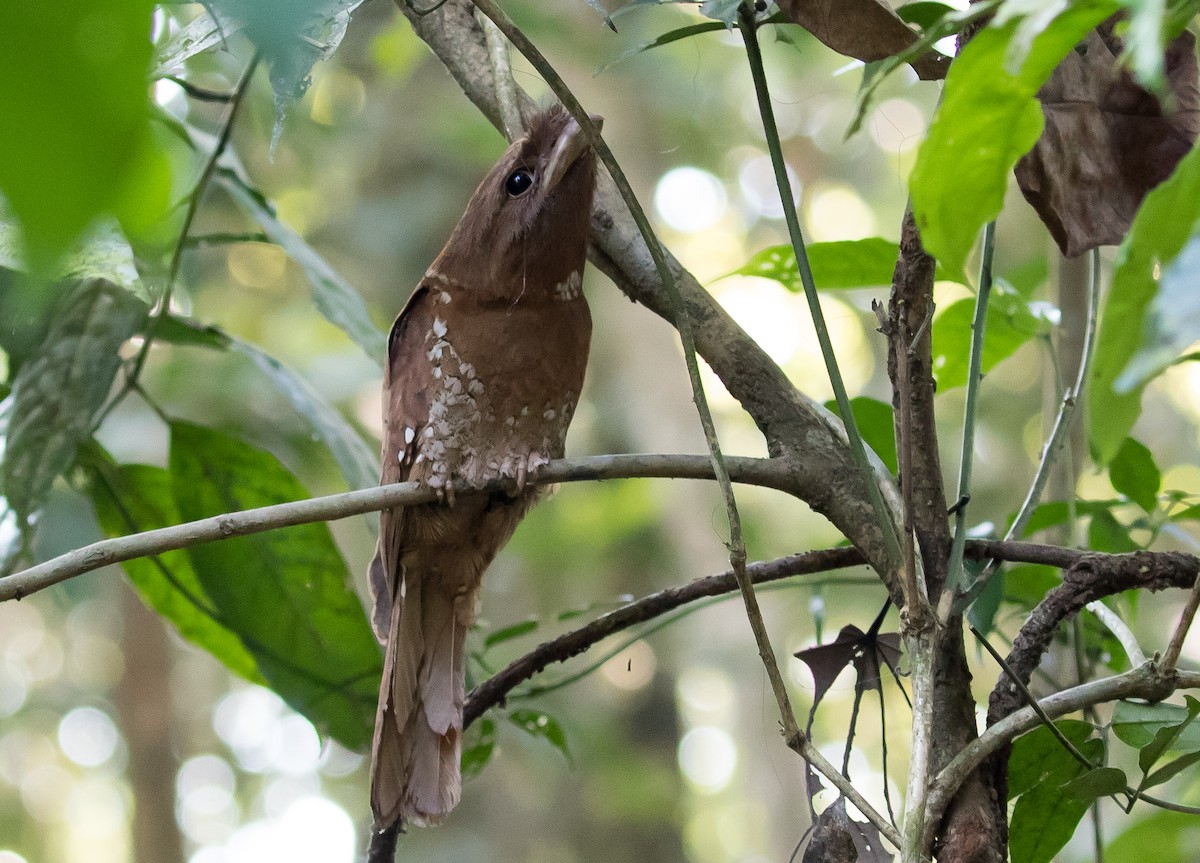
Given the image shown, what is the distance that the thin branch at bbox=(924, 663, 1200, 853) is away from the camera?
126 centimetres

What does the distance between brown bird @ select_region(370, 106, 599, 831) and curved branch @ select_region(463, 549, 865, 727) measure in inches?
7.6

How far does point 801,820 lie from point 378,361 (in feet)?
15.6

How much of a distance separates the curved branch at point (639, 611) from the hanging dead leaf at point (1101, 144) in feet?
1.82

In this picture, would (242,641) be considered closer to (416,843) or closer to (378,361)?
(378,361)

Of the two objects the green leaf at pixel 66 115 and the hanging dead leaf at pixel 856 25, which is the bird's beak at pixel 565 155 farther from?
the green leaf at pixel 66 115

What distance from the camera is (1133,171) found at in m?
1.30

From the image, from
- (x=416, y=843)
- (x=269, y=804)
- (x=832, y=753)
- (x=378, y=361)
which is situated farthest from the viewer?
(x=269, y=804)

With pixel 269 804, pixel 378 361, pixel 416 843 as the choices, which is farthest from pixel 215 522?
pixel 269 804

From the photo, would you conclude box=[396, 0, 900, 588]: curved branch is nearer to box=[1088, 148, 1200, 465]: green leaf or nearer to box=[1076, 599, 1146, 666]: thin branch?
box=[1076, 599, 1146, 666]: thin branch

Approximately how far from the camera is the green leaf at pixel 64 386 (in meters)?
1.91

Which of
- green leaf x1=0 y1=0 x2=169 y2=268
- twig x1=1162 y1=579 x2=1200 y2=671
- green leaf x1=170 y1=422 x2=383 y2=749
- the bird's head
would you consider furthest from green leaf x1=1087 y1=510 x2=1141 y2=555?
green leaf x1=0 y1=0 x2=169 y2=268

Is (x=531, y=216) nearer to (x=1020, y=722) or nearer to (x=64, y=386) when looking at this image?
(x=64, y=386)

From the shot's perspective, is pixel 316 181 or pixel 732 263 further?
pixel 732 263

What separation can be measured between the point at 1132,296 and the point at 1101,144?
2.45 feet
